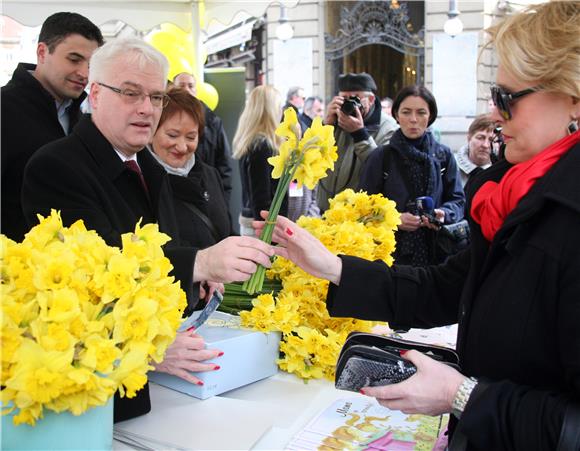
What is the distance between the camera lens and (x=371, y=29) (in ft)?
53.1

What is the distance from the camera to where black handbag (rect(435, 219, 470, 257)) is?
3736mm

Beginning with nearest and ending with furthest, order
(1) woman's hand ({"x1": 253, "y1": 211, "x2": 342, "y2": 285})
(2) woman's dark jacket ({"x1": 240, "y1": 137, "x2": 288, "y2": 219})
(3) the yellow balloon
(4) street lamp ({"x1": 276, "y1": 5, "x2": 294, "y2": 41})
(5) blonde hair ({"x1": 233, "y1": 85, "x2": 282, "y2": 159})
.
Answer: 1. (1) woman's hand ({"x1": 253, "y1": 211, "x2": 342, "y2": 285})
2. (2) woman's dark jacket ({"x1": 240, "y1": 137, "x2": 288, "y2": 219})
3. (5) blonde hair ({"x1": 233, "y1": 85, "x2": 282, "y2": 159})
4. (3) the yellow balloon
5. (4) street lamp ({"x1": 276, "y1": 5, "x2": 294, "y2": 41})

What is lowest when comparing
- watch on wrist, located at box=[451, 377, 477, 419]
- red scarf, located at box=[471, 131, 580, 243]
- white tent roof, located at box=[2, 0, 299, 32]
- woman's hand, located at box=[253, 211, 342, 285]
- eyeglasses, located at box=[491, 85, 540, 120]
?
watch on wrist, located at box=[451, 377, 477, 419]

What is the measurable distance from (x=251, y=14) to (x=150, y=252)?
15.2 ft

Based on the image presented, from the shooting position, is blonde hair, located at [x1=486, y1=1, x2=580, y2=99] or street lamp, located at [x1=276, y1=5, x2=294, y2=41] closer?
blonde hair, located at [x1=486, y1=1, x2=580, y2=99]

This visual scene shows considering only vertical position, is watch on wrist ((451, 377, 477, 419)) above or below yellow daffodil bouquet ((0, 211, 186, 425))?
below

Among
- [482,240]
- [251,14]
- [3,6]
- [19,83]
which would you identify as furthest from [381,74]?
[482,240]

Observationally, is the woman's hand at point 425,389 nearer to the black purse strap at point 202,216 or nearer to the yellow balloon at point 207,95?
the black purse strap at point 202,216

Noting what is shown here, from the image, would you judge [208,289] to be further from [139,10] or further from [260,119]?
[139,10]

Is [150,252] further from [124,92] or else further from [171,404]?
[124,92]

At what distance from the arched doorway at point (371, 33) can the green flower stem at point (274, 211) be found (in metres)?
14.1

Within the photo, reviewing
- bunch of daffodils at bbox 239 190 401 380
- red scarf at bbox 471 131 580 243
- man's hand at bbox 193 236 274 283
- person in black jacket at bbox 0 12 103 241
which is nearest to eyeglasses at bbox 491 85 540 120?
red scarf at bbox 471 131 580 243

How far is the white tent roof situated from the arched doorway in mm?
10006

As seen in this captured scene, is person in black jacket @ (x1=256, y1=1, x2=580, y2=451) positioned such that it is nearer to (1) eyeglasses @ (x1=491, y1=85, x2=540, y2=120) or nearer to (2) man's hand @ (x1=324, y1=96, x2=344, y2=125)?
(1) eyeglasses @ (x1=491, y1=85, x2=540, y2=120)
